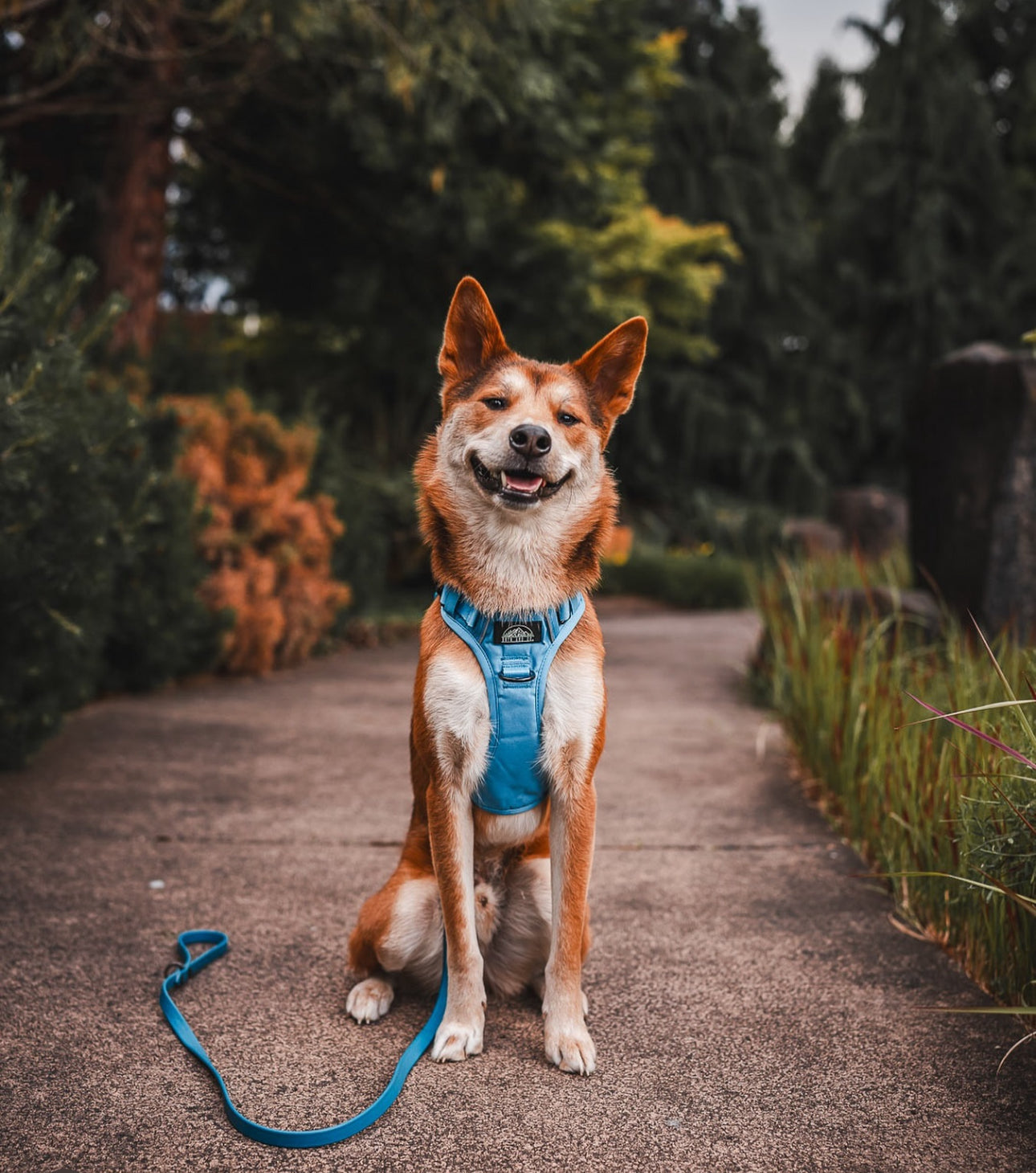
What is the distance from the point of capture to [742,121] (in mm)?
24031

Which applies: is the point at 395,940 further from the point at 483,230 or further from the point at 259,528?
the point at 483,230

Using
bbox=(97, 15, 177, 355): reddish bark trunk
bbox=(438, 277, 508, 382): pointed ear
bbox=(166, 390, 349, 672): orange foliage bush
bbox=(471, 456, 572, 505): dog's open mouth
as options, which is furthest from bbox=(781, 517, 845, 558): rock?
bbox=(471, 456, 572, 505): dog's open mouth

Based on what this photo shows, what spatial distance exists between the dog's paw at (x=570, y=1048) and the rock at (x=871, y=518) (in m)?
15.7

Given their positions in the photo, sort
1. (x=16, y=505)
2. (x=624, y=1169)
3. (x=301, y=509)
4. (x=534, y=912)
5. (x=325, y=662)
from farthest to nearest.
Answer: (x=325, y=662) → (x=301, y=509) → (x=16, y=505) → (x=534, y=912) → (x=624, y=1169)

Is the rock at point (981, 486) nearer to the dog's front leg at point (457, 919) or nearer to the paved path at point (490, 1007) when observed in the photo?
the paved path at point (490, 1007)

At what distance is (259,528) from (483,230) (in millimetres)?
4367

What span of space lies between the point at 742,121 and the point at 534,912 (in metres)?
25.2

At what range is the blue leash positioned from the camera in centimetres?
219

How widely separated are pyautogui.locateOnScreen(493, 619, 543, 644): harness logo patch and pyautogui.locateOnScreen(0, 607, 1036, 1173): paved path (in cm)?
110

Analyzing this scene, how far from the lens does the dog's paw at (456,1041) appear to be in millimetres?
2547

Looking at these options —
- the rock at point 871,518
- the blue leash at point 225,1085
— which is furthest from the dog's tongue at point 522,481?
the rock at point 871,518

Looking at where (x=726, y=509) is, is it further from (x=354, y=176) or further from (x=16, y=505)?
(x=16, y=505)

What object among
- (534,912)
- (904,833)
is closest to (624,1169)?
(534,912)

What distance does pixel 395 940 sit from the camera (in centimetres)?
266
